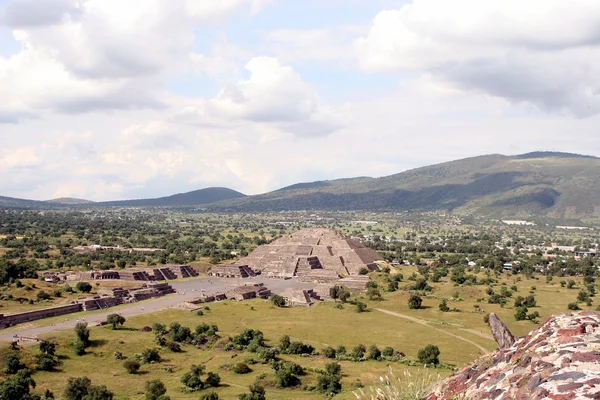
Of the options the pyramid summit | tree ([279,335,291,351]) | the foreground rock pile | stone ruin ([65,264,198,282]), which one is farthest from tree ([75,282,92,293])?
the foreground rock pile

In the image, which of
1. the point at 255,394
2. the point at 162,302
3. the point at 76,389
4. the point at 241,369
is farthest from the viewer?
the point at 162,302

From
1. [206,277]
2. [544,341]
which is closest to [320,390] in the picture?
[544,341]

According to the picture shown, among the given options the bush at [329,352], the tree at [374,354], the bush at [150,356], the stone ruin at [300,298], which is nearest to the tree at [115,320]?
the bush at [150,356]

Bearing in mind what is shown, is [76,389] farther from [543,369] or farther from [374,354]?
[543,369]

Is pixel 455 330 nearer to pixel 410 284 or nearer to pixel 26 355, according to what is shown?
pixel 410 284

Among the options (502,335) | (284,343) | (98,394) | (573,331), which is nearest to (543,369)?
(573,331)

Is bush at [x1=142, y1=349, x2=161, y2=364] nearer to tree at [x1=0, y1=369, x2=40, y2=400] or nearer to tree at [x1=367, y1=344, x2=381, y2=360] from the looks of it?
tree at [x1=0, y1=369, x2=40, y2=400]
